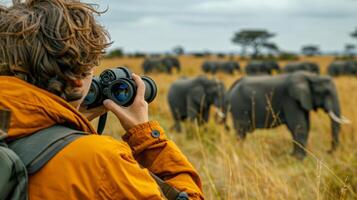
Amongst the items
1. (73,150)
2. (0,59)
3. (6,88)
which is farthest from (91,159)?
(0,59)

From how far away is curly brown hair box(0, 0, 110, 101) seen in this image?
183 cm

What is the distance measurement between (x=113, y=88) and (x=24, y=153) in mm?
469

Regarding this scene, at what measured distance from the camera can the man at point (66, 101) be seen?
1717 millimetres

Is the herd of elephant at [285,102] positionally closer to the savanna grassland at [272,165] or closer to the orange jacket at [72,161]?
the savanna grassland at [272,165]

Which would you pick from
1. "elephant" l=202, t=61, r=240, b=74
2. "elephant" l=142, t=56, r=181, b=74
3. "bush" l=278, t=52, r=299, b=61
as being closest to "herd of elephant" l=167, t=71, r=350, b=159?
"elephant" l=142, t=56, r=181, b=74

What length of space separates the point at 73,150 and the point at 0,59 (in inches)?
14.2

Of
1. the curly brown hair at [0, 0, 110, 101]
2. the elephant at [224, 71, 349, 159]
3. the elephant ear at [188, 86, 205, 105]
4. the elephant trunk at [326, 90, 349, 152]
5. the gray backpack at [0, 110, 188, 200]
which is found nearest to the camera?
the gray backpack at [0, 110, 188, 200]

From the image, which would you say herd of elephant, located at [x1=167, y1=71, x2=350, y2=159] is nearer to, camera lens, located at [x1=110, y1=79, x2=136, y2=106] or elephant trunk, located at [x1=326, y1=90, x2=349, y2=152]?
elephant trunk, located at [x1=326, y1=90, x2=349, y2=152]

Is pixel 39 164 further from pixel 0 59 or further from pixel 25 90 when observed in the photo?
pixel 0 59

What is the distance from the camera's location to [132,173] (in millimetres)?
1761

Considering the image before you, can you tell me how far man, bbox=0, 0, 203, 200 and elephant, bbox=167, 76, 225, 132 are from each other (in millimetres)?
12041

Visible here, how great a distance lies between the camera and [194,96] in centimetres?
1527

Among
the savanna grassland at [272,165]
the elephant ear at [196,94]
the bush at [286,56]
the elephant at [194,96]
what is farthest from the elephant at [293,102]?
the bush at [286,56]

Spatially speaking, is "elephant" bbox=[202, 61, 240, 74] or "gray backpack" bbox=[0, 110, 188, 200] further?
"elephant" bbox=[202, 61, 240, 74]
